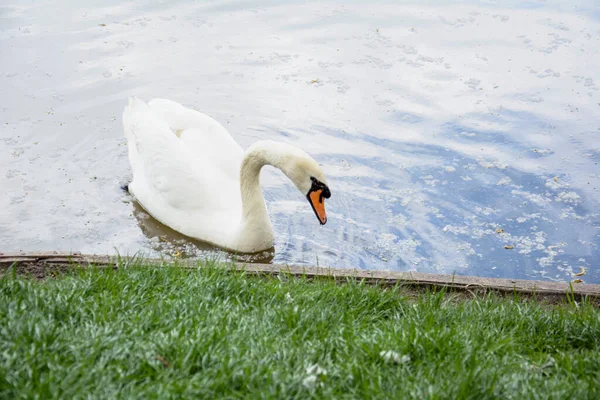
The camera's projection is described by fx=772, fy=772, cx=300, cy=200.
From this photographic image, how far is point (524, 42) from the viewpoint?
33.2 feet

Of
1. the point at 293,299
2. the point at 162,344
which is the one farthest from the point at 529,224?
the point at 162,344

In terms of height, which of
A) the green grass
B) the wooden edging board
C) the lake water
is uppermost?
the green grass

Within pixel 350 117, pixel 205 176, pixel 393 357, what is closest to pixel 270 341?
pixel 393 357

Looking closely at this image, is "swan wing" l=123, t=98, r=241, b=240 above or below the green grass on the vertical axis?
below

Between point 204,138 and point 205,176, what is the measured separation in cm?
50

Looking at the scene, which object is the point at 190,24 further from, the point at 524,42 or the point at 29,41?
the point at 524,42

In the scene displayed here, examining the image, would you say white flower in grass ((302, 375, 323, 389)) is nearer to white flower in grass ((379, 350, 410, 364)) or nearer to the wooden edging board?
white flower in grass ((379, 350, 410, 364))

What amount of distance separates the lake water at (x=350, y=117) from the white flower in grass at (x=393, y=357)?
181cm

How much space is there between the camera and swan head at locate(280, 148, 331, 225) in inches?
215

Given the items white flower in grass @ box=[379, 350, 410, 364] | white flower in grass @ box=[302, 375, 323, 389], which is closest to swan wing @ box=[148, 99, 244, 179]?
white flower in grass @ box=[379, 350, 410, 364]

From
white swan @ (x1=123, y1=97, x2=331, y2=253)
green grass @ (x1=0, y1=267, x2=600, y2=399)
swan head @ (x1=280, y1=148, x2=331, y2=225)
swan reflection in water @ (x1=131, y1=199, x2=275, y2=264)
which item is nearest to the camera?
green grass @ (x1=0, y1=267, x2=600, y2=399)

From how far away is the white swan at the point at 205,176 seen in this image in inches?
222

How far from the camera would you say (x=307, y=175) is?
5.51m

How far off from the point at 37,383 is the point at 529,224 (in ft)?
15.7
